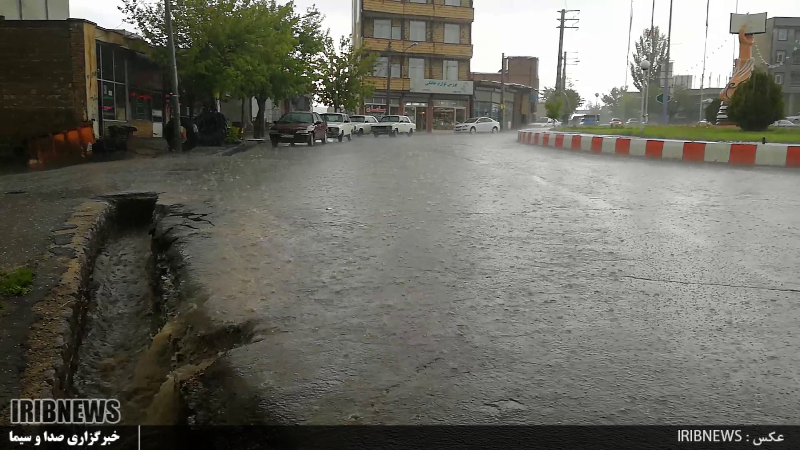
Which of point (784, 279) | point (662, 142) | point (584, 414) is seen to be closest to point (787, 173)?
point (662, 142)

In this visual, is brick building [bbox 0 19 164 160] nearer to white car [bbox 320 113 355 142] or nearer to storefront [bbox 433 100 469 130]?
white car [bbox 320 113 355 142]

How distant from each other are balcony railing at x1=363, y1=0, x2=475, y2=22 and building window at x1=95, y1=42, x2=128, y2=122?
134 ft

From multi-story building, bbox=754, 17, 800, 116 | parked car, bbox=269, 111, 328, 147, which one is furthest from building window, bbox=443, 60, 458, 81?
multi-story building, bbox=754, 17, 800, 116

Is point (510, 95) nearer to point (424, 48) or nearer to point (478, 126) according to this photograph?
point (424, 48)

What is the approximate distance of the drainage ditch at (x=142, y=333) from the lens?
3.83m

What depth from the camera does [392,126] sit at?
1939 inches

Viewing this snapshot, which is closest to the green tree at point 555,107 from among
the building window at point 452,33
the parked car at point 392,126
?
the building window at point 452,33

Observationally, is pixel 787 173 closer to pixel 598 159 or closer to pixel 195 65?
pixel 598 159

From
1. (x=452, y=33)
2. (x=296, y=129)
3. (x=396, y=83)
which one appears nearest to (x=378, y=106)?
(x=396, y=83)

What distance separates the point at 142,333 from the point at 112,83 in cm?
2274

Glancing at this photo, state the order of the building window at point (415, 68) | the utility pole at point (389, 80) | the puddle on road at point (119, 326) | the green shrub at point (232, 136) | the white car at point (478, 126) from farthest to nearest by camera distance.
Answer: the building window at point (415, 68) → the utility pole at point (389, 80) → the white car at point (478, 126) → the green shrub at point (232, 136) → the puddle on road at point (119, 326)

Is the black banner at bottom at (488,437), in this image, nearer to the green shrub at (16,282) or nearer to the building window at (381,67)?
the green shrub at (16,282)

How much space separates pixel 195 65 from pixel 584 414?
997 inches

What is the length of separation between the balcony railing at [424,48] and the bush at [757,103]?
40.7 metres
